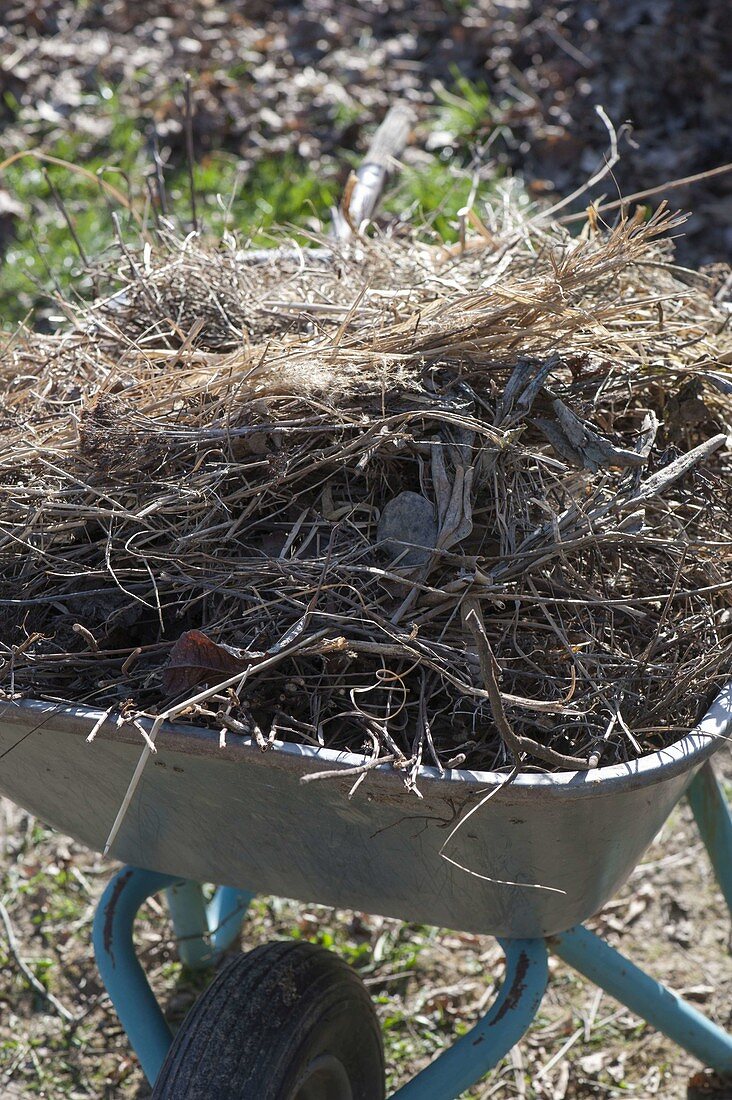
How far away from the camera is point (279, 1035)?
4.03 ft

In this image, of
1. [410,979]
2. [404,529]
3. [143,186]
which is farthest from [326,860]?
[143,186]

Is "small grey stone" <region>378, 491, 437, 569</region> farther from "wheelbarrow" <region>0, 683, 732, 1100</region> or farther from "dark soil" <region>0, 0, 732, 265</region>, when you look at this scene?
"dark soil" <region>0, 0, 732, 265</region>

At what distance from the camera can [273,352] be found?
4.32ft

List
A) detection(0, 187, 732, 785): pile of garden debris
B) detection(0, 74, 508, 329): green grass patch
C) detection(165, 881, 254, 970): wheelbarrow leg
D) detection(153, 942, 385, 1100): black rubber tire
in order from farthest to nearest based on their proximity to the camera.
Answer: detection(0, 74, 508, 329): green grass patch → detection(165, 881, 254, 970): wheelbarrow leg → detection(153, 942, 385, 1100): black rubber tire → detection(0, 187, 732, 785): pile of garden debris

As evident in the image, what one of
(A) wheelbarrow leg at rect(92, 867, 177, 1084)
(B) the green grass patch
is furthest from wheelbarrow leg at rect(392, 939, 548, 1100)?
(B) the green grass patch

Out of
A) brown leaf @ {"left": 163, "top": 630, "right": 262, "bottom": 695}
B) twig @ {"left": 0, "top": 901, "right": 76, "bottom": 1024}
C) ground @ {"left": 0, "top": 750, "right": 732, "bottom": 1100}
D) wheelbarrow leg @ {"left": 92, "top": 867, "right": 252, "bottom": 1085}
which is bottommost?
ground @ {"left": 0, "top": 750, "right": 732, "bottom": 1100}

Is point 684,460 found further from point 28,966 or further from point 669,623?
point 28,966

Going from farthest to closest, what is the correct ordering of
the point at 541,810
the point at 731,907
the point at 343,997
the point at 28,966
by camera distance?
the point at 28,966 < the point at 731,907 < the point at 343,997 < the point at 541,810

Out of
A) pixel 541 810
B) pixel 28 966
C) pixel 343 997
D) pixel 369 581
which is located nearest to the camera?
pixel 541 810

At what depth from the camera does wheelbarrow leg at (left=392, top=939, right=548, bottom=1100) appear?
1210 millimetres

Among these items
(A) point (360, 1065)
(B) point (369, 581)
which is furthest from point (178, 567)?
(A) point (360, 1065)

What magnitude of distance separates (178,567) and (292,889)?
41 centimetres

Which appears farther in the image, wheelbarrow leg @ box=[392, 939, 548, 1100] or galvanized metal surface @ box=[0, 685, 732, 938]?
wheelbarrow leg @ box=[392, 939, 548, 1100]

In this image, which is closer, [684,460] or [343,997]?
[684,460]
